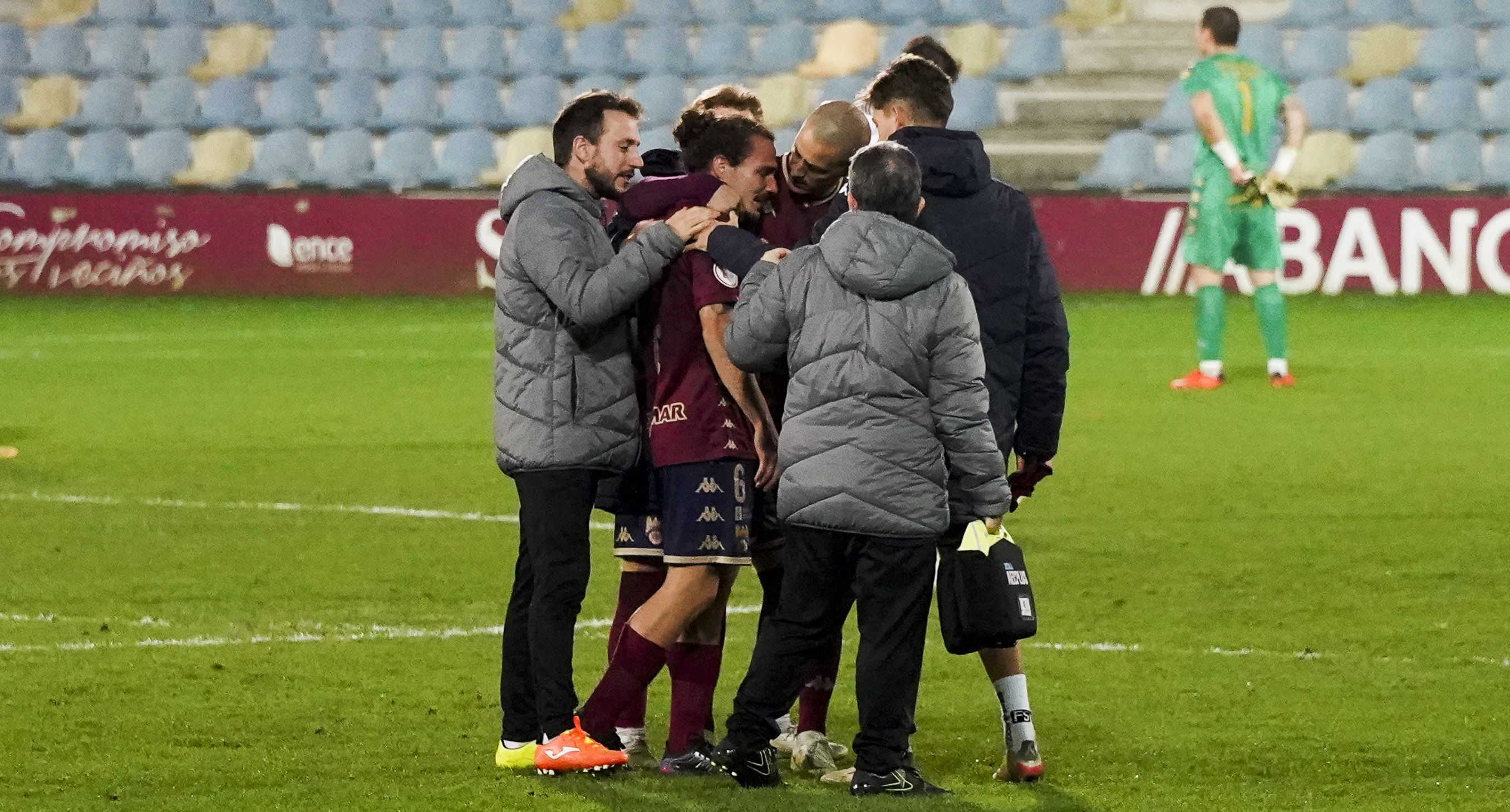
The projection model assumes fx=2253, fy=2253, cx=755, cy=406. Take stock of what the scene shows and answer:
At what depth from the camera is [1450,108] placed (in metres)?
21.5

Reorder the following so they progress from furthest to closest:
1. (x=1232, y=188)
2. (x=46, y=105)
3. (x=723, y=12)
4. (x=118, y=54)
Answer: (x=723, y=12)
(x=118, y=54)
(x=46, y=105)
(x=1232, y=188)

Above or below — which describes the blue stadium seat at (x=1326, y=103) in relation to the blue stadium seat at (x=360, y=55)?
below

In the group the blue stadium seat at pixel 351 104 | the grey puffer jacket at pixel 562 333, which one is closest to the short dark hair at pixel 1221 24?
the grey puffer jacket at pixel 562 333

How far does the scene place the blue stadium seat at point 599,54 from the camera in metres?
22.8

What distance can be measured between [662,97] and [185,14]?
206 inches

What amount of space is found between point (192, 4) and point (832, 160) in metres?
19.3

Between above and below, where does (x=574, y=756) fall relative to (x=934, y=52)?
below

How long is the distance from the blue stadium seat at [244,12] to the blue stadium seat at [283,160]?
1.92m

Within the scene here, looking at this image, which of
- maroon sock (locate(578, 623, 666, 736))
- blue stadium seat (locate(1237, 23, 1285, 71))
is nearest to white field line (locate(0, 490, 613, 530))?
maroon sock (locate(578, 623, 666, 736))

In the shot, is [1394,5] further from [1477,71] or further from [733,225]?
[733,225]

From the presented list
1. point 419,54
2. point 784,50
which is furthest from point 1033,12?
point 419,54

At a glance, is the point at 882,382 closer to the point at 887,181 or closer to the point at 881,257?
the point at 881,257

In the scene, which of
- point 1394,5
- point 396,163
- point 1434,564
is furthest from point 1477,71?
point 1434,564

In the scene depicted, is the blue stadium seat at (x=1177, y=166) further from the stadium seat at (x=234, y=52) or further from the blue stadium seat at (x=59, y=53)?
the blue stadium seat at (x=59, y=53)
